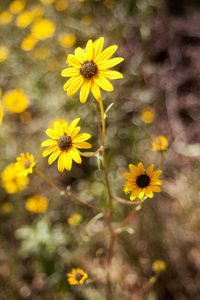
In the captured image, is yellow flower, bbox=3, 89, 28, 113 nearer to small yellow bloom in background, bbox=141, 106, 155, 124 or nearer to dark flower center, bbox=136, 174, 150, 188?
small yellow bloom in background, bbox=141, 106, 155, 124

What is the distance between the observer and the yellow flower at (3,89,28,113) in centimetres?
327

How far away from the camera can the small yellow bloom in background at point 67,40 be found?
3.34 m

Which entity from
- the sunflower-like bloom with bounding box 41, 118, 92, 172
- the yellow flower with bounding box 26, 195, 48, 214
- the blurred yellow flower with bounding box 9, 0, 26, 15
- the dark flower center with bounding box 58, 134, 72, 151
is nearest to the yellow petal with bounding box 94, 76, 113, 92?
the sunflower-like bloom with bounding box 41, 118, 92, 172

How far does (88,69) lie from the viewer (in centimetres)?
128

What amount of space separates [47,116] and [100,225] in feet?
5.19

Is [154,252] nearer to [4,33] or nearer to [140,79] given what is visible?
[140,79]

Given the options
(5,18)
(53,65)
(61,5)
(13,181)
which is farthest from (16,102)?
(5,18)

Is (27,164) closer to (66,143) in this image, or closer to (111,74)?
(66,143)

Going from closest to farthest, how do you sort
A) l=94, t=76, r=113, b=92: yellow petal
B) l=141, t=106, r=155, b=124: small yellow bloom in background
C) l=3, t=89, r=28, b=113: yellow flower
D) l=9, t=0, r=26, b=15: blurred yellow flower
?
l=94, t=76, r=113, b=92: yellow petal < l=141, t=106, r=155, b=124: small yellow bloom in background < l=3, t=89, r=28, b=113: yellow flower < l=9, t=0, r=26, b=15: blurred yellow flower

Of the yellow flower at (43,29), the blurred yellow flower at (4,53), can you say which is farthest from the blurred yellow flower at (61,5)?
the blurred yellow flower at (4,53)

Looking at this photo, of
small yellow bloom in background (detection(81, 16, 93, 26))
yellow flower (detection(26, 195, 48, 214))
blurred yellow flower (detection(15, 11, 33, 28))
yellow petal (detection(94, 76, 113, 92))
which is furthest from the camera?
blurred yellow flower (detection(15, 11, 33, 28))

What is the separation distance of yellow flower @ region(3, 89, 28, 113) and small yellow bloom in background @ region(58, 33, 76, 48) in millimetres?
873

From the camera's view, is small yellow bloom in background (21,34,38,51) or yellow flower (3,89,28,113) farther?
small yellow bloom in background (21,34,38,51)

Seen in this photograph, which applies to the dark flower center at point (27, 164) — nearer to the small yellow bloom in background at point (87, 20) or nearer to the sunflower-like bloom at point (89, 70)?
the sunflower-like bloom at point (89, 70)
